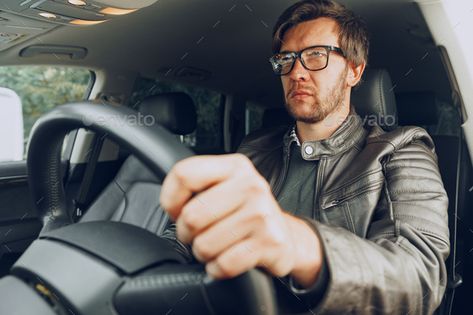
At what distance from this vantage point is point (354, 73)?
196 centimetres

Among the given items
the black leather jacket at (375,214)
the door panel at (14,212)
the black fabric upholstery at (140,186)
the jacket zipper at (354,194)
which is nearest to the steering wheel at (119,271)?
the black leather jacket at (375,214)

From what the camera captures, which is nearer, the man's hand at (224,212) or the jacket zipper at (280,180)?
the man's hand at (224,212)

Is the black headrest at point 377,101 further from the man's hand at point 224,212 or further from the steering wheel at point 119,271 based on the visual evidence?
the man's hand at point 224,212

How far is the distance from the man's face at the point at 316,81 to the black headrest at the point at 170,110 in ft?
2.20

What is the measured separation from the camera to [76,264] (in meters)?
0.67

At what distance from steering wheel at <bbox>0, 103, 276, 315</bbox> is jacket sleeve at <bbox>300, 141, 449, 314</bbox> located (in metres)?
0.19

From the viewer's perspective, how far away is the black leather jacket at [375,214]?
2.54 ft

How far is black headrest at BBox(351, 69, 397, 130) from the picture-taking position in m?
1.91

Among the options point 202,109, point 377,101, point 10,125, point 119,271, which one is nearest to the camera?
point 119,271

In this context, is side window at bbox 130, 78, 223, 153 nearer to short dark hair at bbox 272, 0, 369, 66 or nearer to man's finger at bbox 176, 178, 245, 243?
short dark hair at bbox 272, 0, 369, 66

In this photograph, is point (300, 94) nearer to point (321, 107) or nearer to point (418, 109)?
point (321, 107)

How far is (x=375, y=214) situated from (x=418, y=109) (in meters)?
1.06

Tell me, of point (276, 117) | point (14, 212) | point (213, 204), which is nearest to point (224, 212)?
point (213, 204)

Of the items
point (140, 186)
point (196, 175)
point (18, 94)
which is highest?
point (18, 94)
